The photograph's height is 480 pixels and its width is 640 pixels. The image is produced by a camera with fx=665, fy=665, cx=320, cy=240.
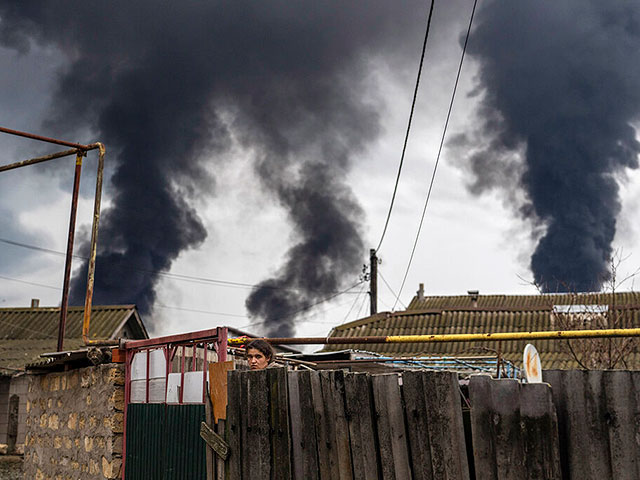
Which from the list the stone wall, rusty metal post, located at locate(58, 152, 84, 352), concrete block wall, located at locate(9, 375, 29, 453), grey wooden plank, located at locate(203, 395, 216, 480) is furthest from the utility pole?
grey wooden plank, located at locate(203, 395, 216, 480)

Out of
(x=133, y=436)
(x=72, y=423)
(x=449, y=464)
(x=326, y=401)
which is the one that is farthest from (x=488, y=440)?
(x=72, y=423)

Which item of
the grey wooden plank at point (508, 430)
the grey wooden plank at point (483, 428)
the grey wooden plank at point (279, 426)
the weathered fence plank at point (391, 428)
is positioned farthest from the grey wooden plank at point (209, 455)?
the grey wooden plank at point (508, 430)

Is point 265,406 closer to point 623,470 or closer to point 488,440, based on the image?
point 488,440

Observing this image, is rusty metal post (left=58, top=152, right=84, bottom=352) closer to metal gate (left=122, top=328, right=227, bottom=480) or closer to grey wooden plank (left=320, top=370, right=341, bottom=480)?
metal gate (left=122, top=328, right=227, bottom=480)

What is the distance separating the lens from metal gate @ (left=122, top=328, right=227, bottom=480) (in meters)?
5.87

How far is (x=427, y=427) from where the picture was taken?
3.65 m

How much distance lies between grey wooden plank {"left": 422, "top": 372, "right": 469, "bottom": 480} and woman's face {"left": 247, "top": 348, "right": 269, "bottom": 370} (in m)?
2.60

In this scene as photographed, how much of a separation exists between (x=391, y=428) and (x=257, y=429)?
1.28m

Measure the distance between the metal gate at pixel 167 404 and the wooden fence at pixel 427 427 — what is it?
2.69 ft

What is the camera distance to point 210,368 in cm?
545

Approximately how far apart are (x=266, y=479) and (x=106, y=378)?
3745mm

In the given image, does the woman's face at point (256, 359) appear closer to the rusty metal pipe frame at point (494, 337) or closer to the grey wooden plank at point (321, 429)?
the rusty metal pipe frame at point (494, 337)

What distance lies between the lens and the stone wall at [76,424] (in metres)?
7.53

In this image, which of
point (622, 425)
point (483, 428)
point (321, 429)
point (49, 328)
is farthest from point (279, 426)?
point (49, 328)
